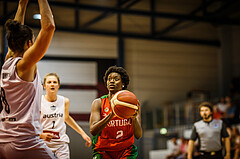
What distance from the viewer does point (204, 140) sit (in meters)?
6.79

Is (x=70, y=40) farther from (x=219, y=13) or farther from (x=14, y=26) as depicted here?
(x=14, y=26)

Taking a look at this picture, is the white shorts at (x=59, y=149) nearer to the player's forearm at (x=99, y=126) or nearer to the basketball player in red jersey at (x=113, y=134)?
the basketball player in red jersey at (x=113, y=134)

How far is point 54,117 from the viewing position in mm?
5262

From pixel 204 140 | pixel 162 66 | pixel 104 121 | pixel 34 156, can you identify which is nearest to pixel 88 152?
pixel 204 140

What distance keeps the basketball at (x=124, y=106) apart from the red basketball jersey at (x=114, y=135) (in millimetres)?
587

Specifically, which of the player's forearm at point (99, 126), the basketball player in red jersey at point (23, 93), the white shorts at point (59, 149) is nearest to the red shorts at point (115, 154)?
the player's forearm at point (99, 126)

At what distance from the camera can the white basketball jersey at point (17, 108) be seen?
279 centimetres

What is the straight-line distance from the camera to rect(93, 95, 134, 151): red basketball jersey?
167 inches

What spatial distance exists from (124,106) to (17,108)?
1.18 meters

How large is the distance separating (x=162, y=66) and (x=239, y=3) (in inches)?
192

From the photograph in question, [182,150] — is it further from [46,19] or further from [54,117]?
[46,19]

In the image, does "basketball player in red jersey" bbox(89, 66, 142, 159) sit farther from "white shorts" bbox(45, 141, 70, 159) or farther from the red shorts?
"white shorts" bbox(45, 141, 70, 159)

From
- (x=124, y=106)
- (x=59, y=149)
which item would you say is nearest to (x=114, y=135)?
(x=124, y=106)

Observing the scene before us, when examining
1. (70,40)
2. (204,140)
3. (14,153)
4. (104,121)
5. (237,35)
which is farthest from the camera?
(237,35)
